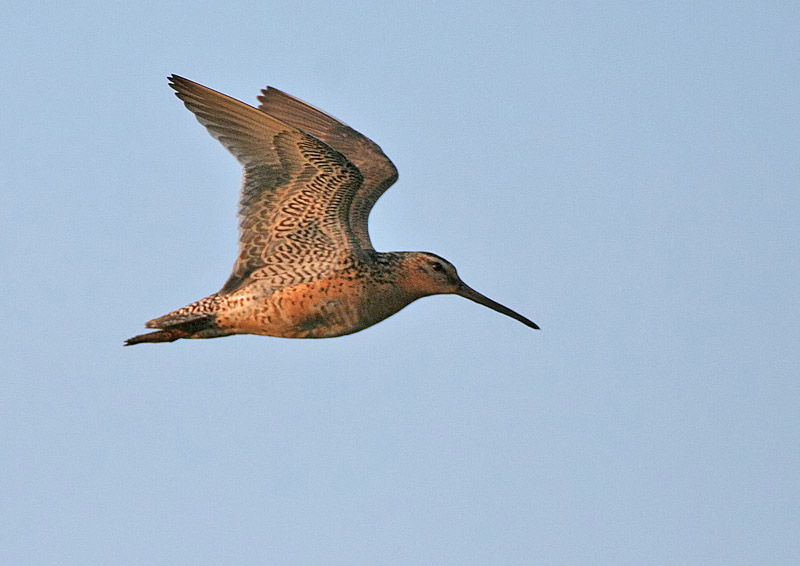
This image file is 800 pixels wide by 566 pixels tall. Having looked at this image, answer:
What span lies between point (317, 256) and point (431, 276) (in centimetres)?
125

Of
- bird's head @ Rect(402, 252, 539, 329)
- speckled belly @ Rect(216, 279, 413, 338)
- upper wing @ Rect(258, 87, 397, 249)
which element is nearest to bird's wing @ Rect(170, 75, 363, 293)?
speckled belly @ Rect(216, 279, 413, 338)

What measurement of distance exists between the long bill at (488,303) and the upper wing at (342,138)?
4.45 feet

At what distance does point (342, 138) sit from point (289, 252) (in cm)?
333

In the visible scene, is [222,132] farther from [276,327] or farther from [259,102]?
[259,102]

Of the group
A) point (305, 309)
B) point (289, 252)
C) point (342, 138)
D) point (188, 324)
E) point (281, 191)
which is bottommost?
point (188, 324)

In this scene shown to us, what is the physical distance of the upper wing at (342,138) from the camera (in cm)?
1523

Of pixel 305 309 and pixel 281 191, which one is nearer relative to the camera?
pixel 305 309

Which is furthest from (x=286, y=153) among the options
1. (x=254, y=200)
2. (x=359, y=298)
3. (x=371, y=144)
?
(x=371, y=144)

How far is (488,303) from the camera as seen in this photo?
1502 centimetres

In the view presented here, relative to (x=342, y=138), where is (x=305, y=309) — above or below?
below

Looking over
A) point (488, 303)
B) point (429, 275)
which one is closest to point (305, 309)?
point (429, 275)

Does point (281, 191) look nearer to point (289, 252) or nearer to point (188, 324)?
point (289, 252)

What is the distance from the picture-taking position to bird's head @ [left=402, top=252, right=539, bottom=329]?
13969 millimetres

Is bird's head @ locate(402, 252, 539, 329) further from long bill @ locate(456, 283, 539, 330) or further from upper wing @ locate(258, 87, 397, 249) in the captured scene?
upper wing @ locate(258, 87, 397, 249)
